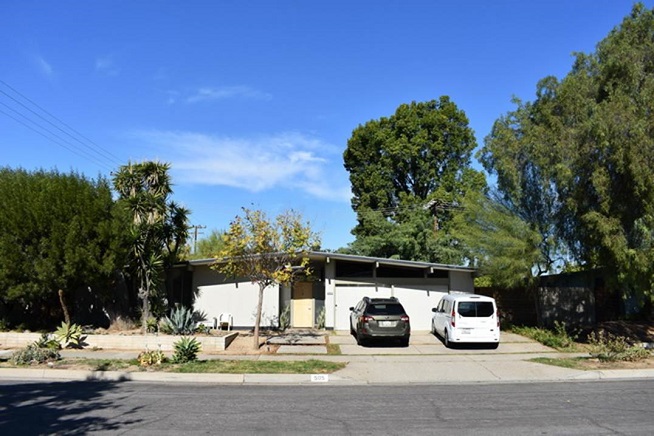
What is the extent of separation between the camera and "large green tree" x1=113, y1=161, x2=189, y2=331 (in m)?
18.4

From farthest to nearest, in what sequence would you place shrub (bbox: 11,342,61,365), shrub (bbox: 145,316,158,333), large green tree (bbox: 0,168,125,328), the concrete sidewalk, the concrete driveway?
shrub (bbox: 145,316,158,333)
large green tree (bbox: 0,168,125,328)
the concrete driveway
shrub (bbox: 11,342,61,365)
the concrete sidewalk

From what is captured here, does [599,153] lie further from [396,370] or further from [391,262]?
[396,370]

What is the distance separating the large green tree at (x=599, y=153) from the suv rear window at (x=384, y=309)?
6.87 metres

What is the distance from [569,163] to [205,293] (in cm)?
1554

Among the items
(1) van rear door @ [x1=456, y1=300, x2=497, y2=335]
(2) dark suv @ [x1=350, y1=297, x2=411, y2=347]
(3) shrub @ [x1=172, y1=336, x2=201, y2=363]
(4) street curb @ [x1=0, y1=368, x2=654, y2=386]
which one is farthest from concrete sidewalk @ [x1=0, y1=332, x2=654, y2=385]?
(3) shrub @ [x1=172, y1=336, x2=201, y2=363]

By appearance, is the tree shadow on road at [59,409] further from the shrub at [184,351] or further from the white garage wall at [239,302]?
the white garage wall at [239,302]

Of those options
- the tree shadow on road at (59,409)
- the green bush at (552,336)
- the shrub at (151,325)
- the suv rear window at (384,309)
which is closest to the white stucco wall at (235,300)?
the shrub at (151,325)

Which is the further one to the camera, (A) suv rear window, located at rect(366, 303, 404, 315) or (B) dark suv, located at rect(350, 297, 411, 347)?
(A) suv rear window, located at rect(366, 303, 404, 315)

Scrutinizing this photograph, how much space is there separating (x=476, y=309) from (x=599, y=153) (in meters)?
6.61

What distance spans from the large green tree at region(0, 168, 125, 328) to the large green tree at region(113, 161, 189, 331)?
847mm

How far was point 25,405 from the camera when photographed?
338 inches

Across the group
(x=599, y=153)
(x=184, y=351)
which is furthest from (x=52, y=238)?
(x=599, y=153)

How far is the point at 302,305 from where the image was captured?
22328mm

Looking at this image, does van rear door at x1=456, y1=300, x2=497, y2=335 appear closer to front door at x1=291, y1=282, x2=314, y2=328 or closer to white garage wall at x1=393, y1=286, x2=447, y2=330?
white garage wall at x1=393, y1=286, x2=447, y2=330
